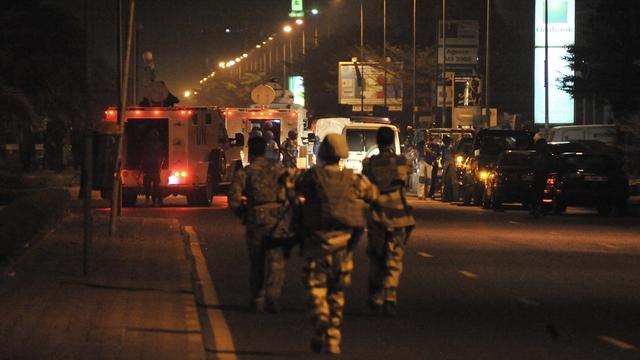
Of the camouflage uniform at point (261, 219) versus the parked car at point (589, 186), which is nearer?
the camouflage uniform at point (261, 219)

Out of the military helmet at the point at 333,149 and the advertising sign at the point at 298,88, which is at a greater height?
the advertising sign at the point at 298,88

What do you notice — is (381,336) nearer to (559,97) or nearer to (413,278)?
(413,278)

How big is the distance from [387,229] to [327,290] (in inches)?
97.1

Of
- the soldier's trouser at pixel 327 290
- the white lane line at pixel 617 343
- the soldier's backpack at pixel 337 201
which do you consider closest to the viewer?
the soldier's trouser at pixel 327 290

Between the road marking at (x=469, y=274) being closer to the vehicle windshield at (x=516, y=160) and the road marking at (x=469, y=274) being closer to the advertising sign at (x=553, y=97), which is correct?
the vehicle windshield at (x=516, y=160)

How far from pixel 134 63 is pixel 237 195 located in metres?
41.5

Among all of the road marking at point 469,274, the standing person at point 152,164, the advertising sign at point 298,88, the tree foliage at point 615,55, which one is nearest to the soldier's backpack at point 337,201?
the road marking at point 469,274

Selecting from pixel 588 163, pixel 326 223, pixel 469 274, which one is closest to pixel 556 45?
pixel 588 163

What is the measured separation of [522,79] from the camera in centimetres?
11431

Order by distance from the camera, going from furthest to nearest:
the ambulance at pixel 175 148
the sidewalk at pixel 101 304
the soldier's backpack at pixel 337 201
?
the ambulance at pixel 175 148
the soldier's backpack at pixel 337 201
the sidewalk at pixel 101 304

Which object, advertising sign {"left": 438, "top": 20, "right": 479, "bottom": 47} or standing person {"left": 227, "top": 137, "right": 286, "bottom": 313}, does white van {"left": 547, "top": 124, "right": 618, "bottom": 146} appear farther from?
standing person {"left": 227, "top": 137, "right": 286, "bottom": 313}

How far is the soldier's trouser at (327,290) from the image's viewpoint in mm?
10586

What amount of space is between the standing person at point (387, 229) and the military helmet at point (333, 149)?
69.3 inches

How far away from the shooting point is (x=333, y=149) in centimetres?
1121
